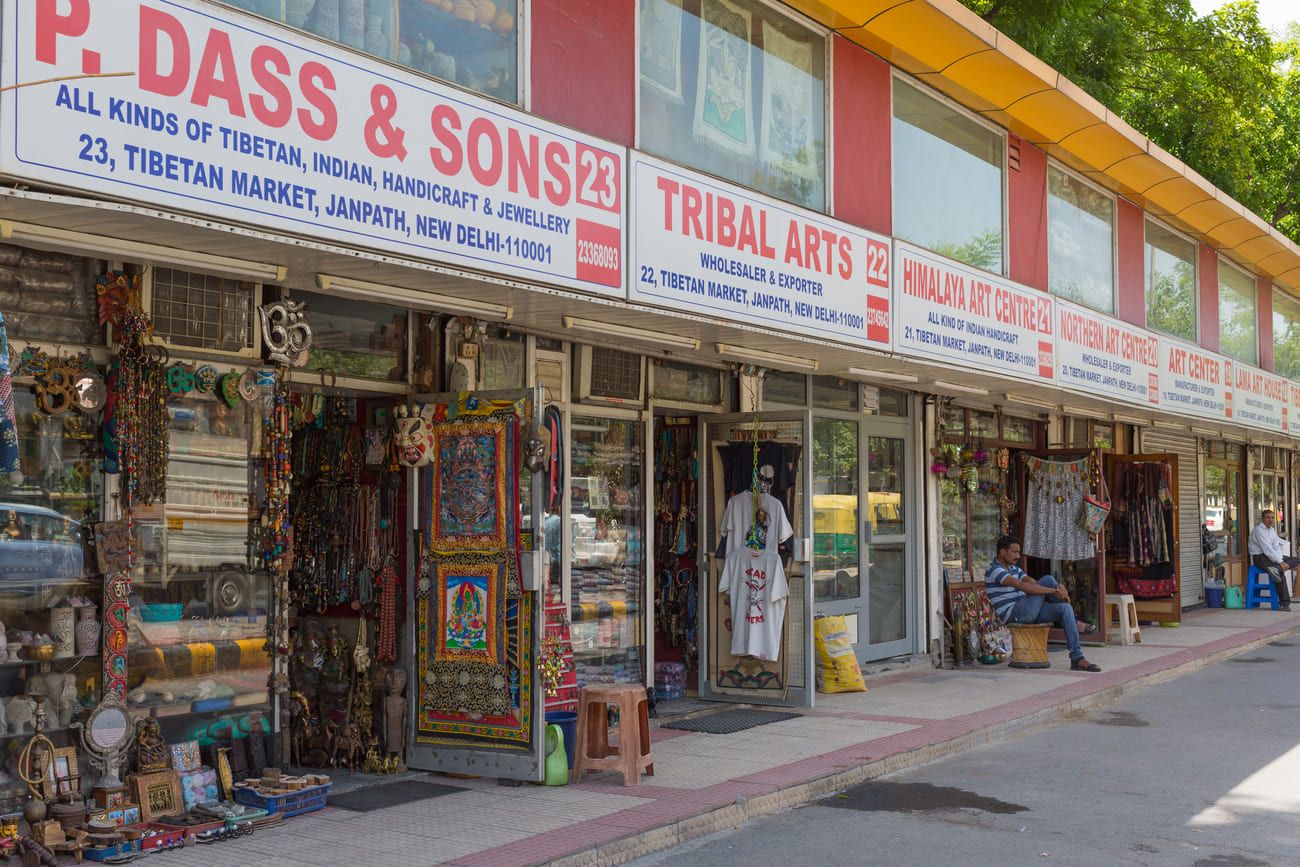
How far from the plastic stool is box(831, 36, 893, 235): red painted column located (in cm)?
726

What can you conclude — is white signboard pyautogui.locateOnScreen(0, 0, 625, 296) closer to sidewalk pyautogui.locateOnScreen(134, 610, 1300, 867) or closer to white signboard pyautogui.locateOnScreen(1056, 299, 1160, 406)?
sidewalk pyautogui.locateOnScreen(134, 610, 1300, 867)

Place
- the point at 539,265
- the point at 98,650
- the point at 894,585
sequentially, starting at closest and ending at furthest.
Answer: the point at 98,650, the point at 539,265, the point at 894,585

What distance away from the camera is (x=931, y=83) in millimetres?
12820

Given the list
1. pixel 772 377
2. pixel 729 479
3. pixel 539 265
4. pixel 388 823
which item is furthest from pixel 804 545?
pixel 388 823

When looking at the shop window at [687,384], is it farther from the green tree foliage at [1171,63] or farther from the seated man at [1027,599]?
the green tree foliage at [1171,63]

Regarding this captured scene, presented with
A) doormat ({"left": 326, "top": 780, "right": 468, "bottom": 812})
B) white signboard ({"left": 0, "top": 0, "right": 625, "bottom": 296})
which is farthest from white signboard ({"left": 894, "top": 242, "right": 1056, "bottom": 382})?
doormat ({"left": 326, "top": 780, "right": 468, "bottom": 812})

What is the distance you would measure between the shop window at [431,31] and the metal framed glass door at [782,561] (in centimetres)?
407

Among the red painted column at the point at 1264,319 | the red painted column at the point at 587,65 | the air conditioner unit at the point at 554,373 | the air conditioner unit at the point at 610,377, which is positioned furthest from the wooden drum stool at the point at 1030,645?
the red painted column at the point at 1264,319

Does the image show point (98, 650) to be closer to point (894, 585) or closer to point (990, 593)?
point (894, 585)

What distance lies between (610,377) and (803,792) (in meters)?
3.76

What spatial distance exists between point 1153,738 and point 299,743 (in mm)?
6689

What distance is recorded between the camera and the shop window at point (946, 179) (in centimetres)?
1250

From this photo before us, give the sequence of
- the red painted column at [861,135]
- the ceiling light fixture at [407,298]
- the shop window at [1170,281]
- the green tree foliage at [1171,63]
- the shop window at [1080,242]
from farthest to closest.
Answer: the green tree foliage at [1171,63], the shop window at [1170,281], the shop window at [1080,242], the red painted column at [861,135], the ceiling light fixture at [407,298]

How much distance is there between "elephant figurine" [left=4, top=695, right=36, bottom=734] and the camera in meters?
6.38
